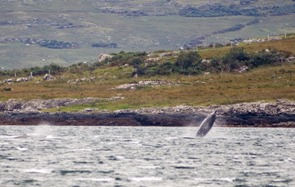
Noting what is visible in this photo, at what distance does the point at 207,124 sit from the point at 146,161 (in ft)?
78.9

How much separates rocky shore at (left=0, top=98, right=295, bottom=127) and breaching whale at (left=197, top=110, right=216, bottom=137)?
37.0 metres

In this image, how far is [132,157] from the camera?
71812mm

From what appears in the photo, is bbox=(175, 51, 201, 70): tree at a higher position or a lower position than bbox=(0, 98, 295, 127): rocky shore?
higher

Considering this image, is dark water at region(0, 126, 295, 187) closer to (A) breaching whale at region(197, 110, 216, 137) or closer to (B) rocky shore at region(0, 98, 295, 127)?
(A) breaching whale at region(197, 110, 216, 137)

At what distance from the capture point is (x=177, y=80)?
170 metres

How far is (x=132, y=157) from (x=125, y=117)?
6498 cm

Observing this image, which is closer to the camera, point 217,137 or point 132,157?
point 132,157

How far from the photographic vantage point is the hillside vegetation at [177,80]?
488 ft

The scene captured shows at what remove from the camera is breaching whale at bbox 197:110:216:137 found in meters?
89.1

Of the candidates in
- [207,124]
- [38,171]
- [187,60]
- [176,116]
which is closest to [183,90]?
[176,116]

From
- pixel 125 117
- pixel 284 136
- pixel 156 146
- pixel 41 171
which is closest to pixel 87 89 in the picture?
pixel 125 117

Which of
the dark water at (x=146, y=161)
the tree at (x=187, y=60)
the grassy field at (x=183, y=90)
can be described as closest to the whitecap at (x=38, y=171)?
the dark water at (x=146, y=161)

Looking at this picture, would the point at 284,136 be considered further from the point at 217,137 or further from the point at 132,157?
the point at 132,157

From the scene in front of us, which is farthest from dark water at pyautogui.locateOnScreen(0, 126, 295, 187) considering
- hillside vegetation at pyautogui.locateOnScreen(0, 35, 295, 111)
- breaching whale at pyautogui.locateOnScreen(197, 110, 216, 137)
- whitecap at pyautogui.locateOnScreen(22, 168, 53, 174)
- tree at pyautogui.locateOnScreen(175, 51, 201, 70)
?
tree at pyautogui.locateOnScreen(175, 51, 201, 70)
